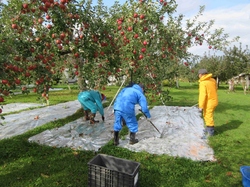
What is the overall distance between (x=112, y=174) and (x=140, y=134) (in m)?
3.31

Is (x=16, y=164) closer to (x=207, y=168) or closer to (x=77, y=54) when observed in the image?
(x=77, y=54)

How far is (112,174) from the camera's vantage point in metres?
3.14

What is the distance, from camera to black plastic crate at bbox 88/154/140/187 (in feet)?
10.1

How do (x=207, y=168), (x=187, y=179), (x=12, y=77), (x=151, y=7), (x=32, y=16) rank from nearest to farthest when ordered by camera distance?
(x=12, y=77)
(x=187, y=179)
(x=207, y=168)
(x=32, y=16)
(x=151, y=7)

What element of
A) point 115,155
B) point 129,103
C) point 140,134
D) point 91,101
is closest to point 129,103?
point 129,103

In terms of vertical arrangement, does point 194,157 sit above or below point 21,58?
below

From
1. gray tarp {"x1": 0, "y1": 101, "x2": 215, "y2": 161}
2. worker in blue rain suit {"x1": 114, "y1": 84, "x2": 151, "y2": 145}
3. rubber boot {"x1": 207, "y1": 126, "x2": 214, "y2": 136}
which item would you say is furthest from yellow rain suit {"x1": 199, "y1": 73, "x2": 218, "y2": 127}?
worker in blue rain suit {"x1": 114, "y1": 84, "x2": 151, "y2": 145}

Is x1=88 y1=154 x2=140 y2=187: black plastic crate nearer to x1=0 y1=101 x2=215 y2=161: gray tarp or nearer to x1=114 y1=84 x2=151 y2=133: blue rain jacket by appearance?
x1=0 y1=101 x2=215 y2=161: gray tarp

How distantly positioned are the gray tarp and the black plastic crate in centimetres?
166

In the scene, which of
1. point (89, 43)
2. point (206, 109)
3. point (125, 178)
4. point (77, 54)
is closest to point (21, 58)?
point (77, 54)

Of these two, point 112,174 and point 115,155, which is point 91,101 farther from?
point 112,174

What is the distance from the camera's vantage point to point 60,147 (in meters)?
5.35

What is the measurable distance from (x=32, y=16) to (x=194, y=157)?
526 cm

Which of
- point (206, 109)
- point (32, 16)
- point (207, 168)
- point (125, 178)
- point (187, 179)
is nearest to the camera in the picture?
point (125, 178)
